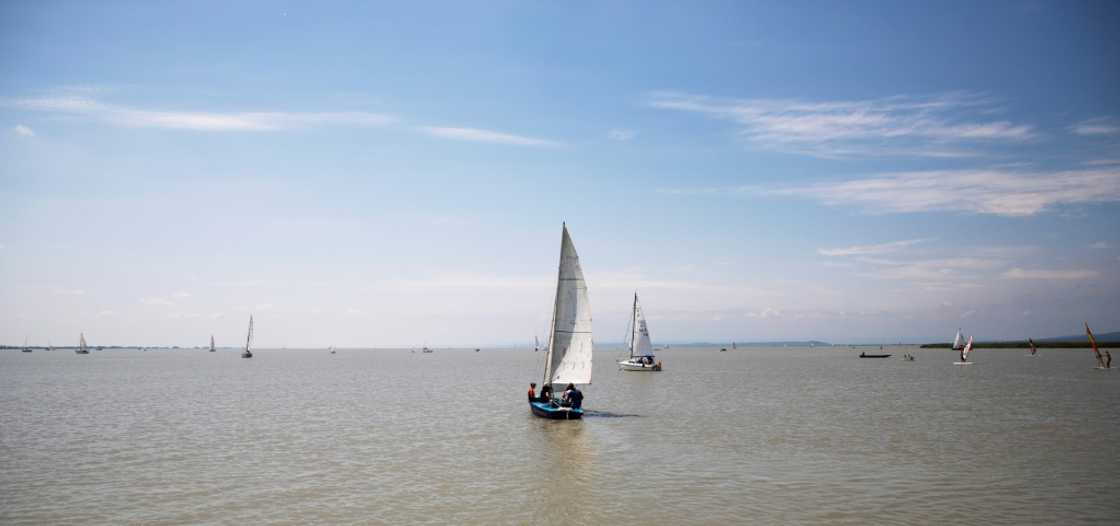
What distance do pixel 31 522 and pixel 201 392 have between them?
2426 inches

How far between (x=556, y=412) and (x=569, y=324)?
19.3ft

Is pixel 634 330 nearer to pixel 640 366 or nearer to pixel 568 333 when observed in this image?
pixel 640 366

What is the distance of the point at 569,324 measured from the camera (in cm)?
4544

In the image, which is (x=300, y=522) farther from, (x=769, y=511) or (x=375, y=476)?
(x=769, y=511)

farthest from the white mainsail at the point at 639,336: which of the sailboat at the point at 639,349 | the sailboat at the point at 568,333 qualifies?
the sailboat at the point at 568,333

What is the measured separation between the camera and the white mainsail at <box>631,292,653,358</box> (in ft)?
353

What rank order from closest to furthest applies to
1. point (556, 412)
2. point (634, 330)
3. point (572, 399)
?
point (556, 412), point (572, 399), point (634, 330)

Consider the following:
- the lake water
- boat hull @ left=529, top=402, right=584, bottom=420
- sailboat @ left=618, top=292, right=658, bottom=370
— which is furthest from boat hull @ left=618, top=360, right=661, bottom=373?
boat hull @ left=529, top=402, right=584, bottom=420

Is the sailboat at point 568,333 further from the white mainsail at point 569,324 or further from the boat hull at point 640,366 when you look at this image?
the boat hull at point 640,366

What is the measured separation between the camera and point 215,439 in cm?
3916

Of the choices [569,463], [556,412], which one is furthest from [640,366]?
[569,463]

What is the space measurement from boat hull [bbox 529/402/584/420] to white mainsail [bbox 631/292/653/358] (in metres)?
61.6

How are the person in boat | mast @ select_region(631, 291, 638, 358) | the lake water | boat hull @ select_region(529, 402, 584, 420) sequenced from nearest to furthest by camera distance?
the lake water < boat hull @ select_region(529, 402, 584, 420) < the person in boat < mast @ select_region(631, 291, 638, 358)

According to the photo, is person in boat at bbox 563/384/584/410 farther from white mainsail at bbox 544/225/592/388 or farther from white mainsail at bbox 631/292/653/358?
white mainsail at bbox 631/292/653/358
